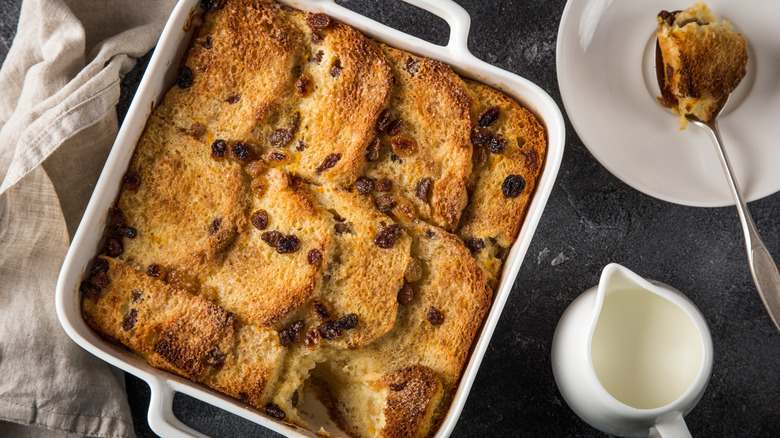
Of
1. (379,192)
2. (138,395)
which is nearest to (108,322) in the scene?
(138,395)

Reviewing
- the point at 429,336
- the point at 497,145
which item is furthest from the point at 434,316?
the point at 497,145

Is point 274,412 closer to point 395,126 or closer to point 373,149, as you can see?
point 373,149

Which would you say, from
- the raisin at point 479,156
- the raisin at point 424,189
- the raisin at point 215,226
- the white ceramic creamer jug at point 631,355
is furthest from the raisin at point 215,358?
the white ceramic creamer jug at point 631,355

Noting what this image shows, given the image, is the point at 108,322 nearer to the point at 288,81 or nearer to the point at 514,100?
the point at 288,81

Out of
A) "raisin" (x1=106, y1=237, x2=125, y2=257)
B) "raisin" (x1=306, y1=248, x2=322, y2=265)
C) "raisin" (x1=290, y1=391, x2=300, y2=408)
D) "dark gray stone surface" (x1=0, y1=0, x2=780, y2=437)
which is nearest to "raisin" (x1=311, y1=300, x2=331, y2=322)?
"raisin" (x1=306, y1=248, x2=322, y2=265)

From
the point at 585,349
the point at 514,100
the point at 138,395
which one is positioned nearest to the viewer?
the point at 585,349

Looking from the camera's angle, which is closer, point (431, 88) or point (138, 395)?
point (431, 88)
